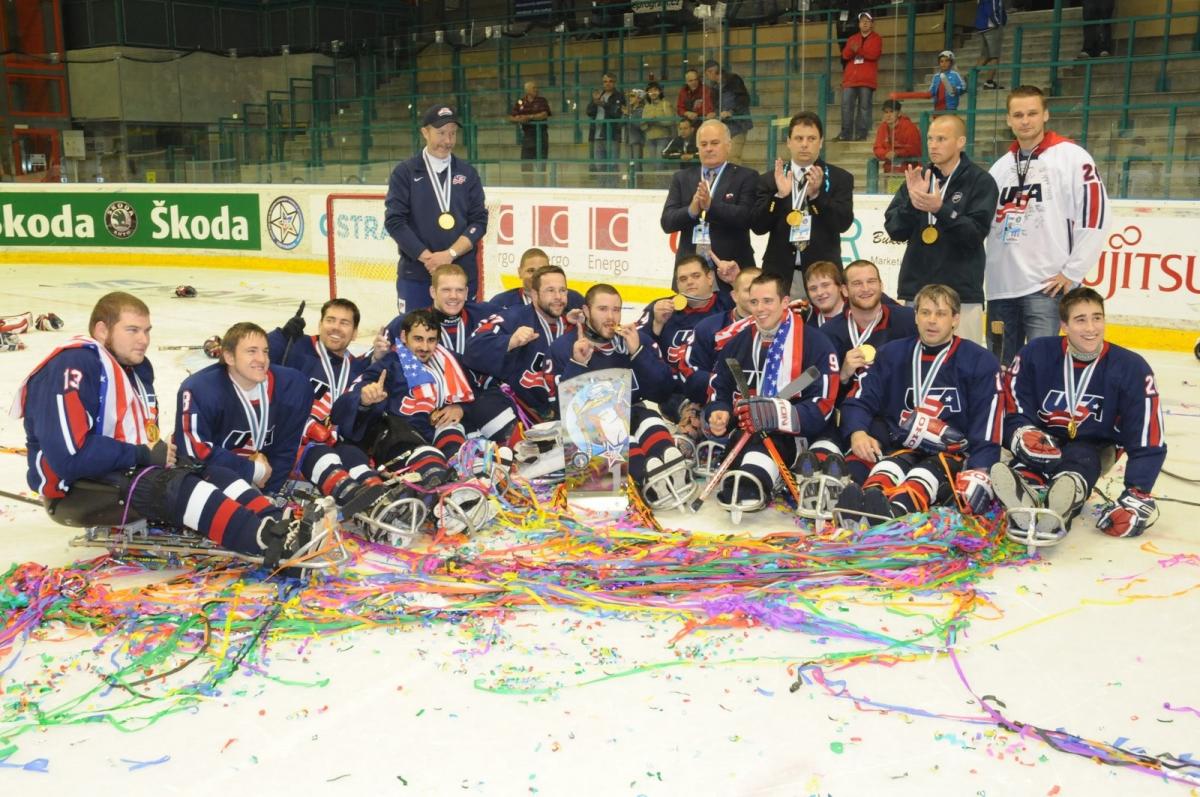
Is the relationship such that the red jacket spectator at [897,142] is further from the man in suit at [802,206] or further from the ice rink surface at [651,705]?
the ice rink surface at [651,705]

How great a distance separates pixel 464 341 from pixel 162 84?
46.6 ft

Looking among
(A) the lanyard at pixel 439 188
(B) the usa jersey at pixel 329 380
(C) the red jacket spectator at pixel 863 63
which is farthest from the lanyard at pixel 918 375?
(C) the red jacket spectator at pixel 863 63

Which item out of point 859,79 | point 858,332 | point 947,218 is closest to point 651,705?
point 858,332

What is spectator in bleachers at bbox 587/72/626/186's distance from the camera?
9.82 metres

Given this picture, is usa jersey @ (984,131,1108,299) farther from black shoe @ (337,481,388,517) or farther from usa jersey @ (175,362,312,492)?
usa jersey @ (175,362,312,492)

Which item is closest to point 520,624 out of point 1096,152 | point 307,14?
point 1096,152

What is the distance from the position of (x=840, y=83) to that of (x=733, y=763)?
7708 mm

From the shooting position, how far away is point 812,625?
3.09 m

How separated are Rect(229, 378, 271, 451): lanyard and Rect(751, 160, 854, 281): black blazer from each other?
2.36 meters

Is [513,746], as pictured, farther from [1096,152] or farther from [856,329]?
[1096,152]

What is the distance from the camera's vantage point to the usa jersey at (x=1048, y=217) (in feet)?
15.3

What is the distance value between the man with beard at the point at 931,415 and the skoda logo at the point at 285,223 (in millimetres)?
9478

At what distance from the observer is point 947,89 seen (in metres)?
8.30

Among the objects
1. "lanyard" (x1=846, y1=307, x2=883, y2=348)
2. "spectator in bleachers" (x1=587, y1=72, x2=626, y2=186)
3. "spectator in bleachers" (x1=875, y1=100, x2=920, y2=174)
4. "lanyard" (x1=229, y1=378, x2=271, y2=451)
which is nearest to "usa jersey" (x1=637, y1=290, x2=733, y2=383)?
"lanyard" (x1=846, y1=307, x2=883, y2=348)
